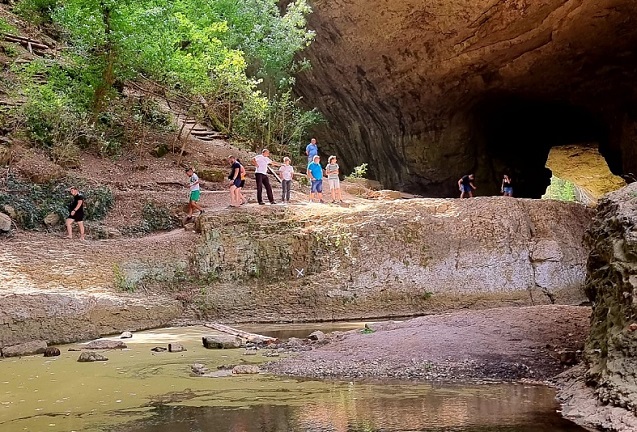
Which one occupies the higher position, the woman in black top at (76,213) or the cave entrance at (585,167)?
the cave entrance at (585,167)

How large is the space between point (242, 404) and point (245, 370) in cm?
173

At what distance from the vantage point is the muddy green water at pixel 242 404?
232 inches

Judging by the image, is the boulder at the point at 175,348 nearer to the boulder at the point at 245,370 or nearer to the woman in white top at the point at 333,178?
the boulder at the point at 245,370

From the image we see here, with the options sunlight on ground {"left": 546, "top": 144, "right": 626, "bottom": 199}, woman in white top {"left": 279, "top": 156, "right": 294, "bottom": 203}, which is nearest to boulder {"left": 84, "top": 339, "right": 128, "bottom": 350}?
woman in white top {"left": 279, "top": 156, "right": 294, "bottom": 203}

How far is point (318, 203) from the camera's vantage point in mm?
17344

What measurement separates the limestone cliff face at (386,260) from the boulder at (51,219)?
4.26m

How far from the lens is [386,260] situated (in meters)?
15.3

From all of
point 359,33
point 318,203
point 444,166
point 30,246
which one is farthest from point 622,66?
point 30,246

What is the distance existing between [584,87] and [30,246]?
798 inches

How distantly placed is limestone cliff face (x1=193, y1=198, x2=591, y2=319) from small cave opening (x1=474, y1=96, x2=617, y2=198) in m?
11.2

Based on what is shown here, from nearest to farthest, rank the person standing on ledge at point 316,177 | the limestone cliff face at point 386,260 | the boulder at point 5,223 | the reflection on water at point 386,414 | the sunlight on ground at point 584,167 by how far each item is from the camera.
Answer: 1. the reflection on water at point 386,414
2. the limestone cliff face at point 386,260
3. the boulder at point 5,223
4. the person standing on ledge at point 316,177
5. the sunlight on ground at point 584,167

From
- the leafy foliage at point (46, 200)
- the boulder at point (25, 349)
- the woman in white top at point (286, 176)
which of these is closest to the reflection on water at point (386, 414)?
the boulder at point (25, 349)

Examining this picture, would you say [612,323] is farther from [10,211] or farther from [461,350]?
[10,211]

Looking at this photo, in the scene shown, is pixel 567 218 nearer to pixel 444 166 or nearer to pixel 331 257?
pixel 331 257
